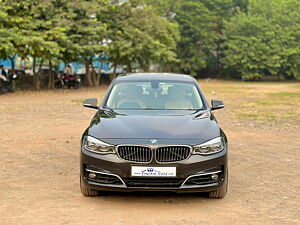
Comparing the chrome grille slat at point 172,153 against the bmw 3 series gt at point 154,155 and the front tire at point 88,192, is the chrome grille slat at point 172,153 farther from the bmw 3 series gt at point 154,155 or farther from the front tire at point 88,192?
the front tire at point 88,192

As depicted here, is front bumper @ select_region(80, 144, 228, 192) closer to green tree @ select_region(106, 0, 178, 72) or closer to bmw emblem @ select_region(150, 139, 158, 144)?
bmw emblem @ select_region(150, 139, 158, 144)

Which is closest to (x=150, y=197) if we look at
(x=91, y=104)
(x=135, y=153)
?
(x=135, y=153)

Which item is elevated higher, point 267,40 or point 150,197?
point 150,197

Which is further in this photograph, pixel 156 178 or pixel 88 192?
pixel 88 192

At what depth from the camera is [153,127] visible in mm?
5816

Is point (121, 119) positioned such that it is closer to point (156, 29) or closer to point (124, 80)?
point (124, 80)

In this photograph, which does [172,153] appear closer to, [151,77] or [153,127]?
[153,127]

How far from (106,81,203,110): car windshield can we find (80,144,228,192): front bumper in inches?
56.1

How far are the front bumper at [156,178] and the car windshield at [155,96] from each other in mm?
1426

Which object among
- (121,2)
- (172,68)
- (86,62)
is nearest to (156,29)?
(121,2)

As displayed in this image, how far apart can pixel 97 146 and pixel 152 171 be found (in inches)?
27.4

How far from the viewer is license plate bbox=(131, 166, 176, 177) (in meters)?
5.42

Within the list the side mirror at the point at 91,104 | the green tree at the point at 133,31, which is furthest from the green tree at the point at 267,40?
the side mirror at the point at 91,104

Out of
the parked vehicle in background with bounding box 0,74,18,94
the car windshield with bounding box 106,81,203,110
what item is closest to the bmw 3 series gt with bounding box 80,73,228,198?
the car windshield with bounding box 106,81,203,110
